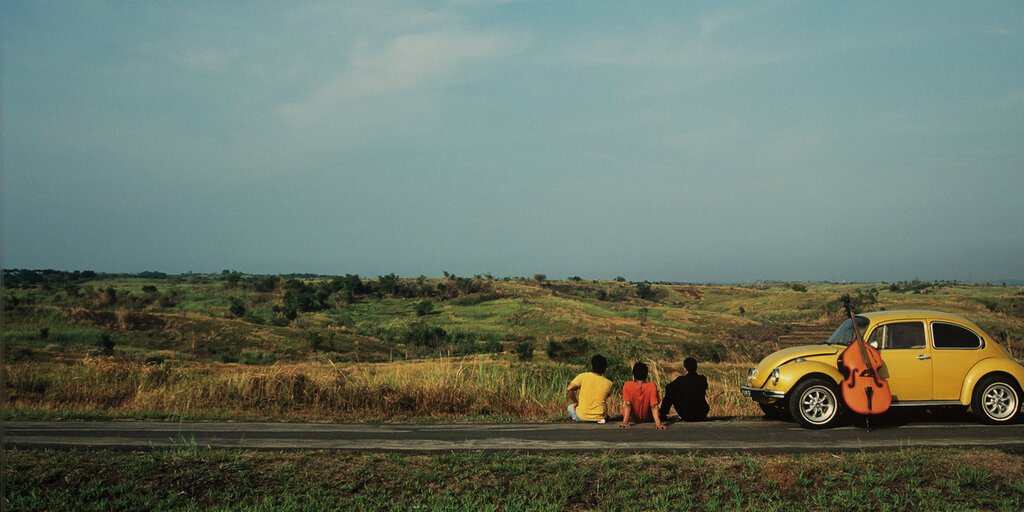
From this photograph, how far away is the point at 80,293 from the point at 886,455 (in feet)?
297

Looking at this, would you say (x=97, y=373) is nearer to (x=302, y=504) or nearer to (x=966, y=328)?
(x=302, y=504)

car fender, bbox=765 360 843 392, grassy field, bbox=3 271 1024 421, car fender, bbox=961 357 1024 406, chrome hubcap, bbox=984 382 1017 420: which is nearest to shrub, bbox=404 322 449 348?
grassy field, bbox=3 271 1024 421

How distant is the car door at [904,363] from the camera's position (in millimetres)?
12586

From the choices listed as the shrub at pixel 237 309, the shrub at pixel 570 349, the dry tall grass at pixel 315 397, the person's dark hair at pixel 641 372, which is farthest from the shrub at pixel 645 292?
the person's dark hair at pixel 641 372

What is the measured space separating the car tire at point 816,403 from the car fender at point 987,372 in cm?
217

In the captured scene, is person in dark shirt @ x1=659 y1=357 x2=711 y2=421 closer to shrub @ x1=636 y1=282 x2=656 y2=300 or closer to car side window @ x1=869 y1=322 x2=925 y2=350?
car side window @ x1=869 y1=322 x2=925 y2=350

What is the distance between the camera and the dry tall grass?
1593 cm

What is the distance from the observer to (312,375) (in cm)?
1839

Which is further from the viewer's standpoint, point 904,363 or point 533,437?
point 904,363

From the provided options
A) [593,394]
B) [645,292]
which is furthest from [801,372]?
[645,292]

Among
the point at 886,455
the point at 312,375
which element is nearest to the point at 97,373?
the point at 312,375

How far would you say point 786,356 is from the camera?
13.1 m

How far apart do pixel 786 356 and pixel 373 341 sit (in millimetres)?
53970

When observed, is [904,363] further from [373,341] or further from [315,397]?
[373,341]
